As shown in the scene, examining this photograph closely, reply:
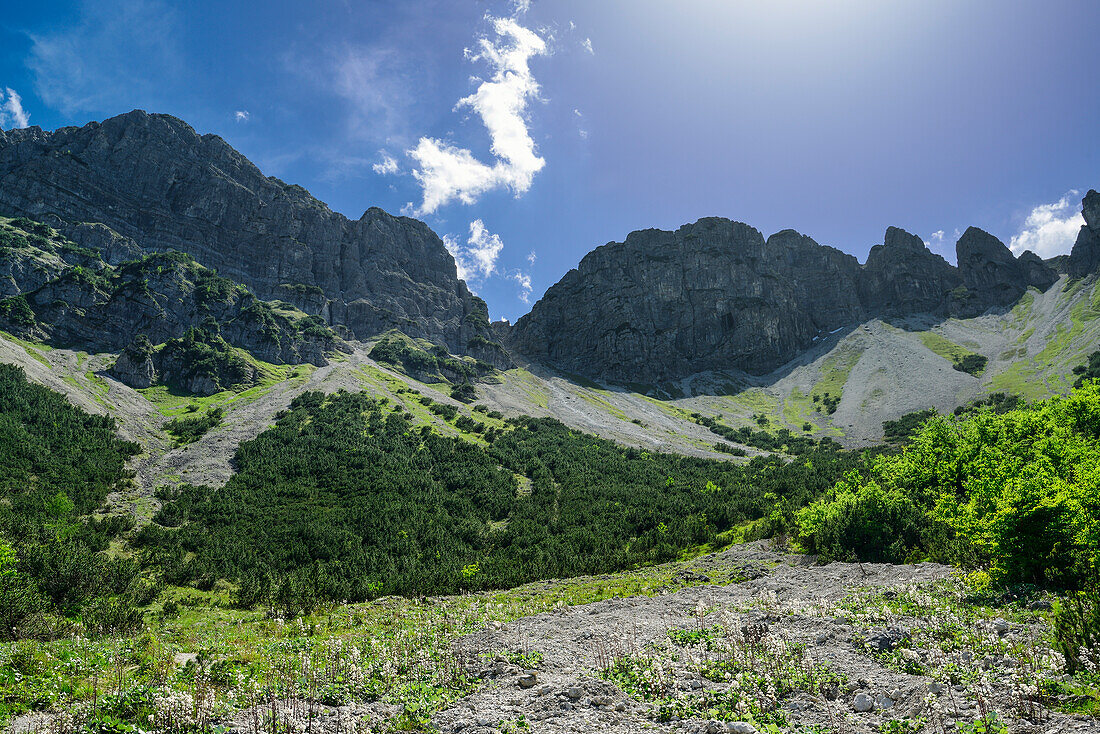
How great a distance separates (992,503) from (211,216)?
210 meters

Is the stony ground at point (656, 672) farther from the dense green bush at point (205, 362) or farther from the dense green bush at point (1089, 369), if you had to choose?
the dense green bush at point (1089, 369)

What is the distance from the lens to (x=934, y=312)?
189 meters

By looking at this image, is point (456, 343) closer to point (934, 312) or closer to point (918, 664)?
point (918, 664)

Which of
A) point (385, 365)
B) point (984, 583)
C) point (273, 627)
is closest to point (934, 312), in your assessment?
point (385, 365)

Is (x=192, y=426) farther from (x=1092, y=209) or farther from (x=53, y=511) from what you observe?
(x=1092, y=209)

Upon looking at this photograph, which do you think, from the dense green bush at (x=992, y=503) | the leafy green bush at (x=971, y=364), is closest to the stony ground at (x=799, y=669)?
the dense green bush at (x=992, y=503)

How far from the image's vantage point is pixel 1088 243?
175 m

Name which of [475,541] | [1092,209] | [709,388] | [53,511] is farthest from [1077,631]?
[1092,209]

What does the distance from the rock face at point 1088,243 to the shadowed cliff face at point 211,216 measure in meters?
233

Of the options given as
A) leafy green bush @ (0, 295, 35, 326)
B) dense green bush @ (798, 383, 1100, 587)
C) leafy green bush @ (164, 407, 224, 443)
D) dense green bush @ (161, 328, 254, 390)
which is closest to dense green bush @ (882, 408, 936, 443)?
dense green bush @ (798, 383, 1100, 587)

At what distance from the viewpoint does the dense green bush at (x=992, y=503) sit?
43.1ft

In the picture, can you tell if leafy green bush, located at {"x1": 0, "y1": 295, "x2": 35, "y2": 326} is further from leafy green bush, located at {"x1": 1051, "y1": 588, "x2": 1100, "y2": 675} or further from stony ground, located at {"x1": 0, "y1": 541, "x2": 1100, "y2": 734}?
leafy green bush, located at {"x1": 1051, "y1": 588, "x2": 1100, "y2": 675}

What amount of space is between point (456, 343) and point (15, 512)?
157 metres

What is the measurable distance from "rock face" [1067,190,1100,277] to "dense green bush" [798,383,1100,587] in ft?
720
